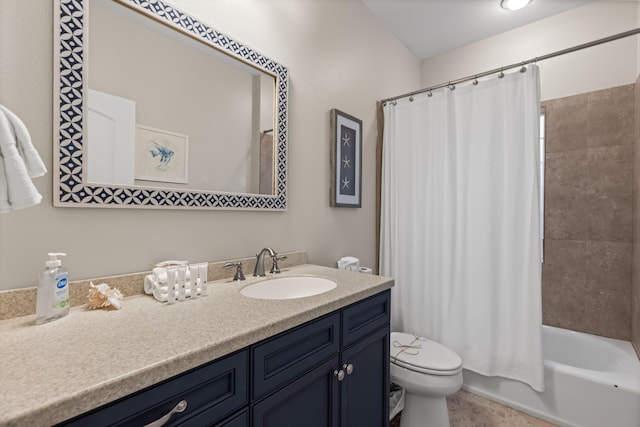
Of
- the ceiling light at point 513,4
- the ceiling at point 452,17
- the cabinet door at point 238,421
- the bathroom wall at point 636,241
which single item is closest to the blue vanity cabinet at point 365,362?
the cabinet door at point 238,421

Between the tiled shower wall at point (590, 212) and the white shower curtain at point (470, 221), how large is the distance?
0.86 meters

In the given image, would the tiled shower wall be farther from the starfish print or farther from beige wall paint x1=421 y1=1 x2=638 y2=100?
the starfish print

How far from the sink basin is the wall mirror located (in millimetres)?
369

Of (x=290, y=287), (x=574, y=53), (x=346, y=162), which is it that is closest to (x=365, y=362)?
(x=290, y=287)

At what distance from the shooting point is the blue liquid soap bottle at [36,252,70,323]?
2.46 feet

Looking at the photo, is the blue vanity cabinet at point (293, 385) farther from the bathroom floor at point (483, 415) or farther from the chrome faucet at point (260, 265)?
the bathroom floor at point (483, 415)

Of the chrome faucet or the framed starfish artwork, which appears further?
the framed starfish artwork

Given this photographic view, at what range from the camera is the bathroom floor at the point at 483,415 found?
1660mm

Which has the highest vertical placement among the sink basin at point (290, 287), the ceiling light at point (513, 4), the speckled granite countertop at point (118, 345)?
the ceiling light at point (513, 4)

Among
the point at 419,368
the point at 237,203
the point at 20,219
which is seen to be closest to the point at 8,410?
the point at 20,219

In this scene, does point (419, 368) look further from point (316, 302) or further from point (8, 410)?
point (8, 410)

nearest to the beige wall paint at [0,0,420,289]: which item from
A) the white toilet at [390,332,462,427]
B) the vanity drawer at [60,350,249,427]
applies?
the vanity drawer at [60,350,249,427]

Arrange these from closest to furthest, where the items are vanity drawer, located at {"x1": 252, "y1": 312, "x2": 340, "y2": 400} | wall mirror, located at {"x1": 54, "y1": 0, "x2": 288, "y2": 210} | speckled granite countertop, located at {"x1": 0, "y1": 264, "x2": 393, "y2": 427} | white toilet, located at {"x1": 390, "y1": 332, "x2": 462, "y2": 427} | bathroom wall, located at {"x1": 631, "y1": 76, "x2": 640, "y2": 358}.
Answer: speckled granite countertop, located at {"x1": 0, "y1": 264, "x2": 393, "y2": 427}
vanity drawer, located at {"x1": 252, "y1": 312, "x2": 340, "y2": 400}
wall mirror, located at {"x1": 54, "y1": 0, "x2": 288, "y2": 210}
white toilet, located at {"x1": 390, "y1": 332, "x2": 462, "y2": 427}
bathroom wall, located at {"x1": 631, "y1": 76, "x2": 640, "y2": 358}

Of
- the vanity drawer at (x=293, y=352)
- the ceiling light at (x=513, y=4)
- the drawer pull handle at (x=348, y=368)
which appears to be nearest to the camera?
the vanity drawer at (x=293, y=352)
